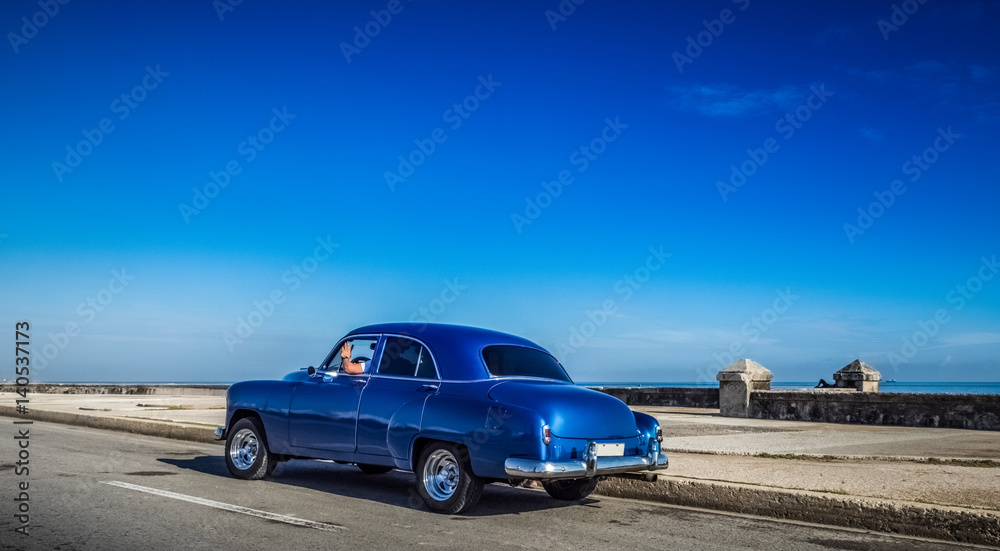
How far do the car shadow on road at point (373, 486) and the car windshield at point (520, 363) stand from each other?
124 cm

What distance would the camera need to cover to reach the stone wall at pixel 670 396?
24969mm

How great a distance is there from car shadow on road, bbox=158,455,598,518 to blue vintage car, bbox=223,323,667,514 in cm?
33

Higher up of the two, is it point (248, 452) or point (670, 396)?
point (248, 452)

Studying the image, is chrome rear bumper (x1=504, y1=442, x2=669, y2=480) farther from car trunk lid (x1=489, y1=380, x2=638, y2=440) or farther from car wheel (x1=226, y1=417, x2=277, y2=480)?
car wheel (x1=226, y1=417, x2=277, y2=480)

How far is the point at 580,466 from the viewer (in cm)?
654

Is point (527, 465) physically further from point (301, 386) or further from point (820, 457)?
point (820, 457)

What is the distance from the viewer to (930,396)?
16.6 m

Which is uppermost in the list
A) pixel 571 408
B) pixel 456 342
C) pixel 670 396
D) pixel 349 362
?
pixel 456 342

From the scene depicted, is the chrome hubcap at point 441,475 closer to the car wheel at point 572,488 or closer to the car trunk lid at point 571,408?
the car trunk lid at point 571,408

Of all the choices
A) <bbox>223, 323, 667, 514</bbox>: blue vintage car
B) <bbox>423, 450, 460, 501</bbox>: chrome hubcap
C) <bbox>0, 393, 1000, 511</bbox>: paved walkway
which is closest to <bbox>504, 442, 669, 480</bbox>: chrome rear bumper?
<bbox>223, 323, 667, 514</bbox>: blue vintage car

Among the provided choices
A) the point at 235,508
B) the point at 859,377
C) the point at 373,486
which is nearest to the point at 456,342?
the point at 373,486

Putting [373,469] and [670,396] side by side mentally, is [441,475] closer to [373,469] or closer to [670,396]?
[373,469]

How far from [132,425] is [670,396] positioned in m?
16.2

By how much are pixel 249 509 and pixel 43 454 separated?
228 inches
